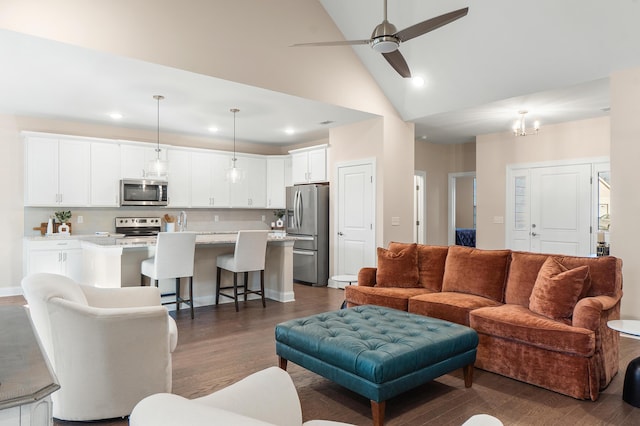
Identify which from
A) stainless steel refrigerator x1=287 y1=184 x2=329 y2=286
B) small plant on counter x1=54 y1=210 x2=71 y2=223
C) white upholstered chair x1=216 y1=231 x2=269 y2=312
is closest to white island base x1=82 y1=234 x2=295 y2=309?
white upholstered chair x1=216 y1=231 x2=269 y2=312

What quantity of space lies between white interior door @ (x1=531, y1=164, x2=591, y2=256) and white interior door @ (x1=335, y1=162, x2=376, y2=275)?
294 centimetres

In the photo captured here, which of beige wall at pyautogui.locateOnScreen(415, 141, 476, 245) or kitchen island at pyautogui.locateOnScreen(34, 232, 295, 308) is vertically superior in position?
beige wall at pyautogui.locateOnScreen(415, 141, 476, 245)

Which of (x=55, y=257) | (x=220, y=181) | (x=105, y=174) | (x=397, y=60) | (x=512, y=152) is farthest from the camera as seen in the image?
(x=220, y=181)

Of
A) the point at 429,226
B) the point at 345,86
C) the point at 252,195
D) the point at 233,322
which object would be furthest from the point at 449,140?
the point at 233,322

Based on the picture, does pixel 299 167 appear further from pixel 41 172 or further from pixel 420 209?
pixel 41 172

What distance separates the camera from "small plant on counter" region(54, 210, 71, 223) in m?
6.44

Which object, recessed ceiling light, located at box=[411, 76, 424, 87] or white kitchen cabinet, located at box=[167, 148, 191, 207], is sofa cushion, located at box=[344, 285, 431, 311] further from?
white kitchen cabinet, located at box=[167, 148, 191, 207]

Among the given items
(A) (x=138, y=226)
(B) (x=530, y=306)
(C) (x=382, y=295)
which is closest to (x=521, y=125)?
(B) (x=530, y=306)

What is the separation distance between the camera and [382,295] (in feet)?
13.0

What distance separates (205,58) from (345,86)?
211cm

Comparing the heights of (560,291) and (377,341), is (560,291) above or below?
above

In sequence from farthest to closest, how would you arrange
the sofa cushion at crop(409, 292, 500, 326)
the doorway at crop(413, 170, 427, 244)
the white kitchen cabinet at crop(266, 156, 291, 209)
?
the doorway at crop(413, 170, 427, 244)
the white kitchen cabinet at crop(266, 156, 291, 209)
the sofa cushion at crop(409, 292, 500, 326)

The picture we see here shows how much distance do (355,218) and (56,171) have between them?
15.1 ft

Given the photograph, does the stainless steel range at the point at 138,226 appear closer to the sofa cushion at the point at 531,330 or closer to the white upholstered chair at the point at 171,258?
the white upholstered chair at the point at 171,258
